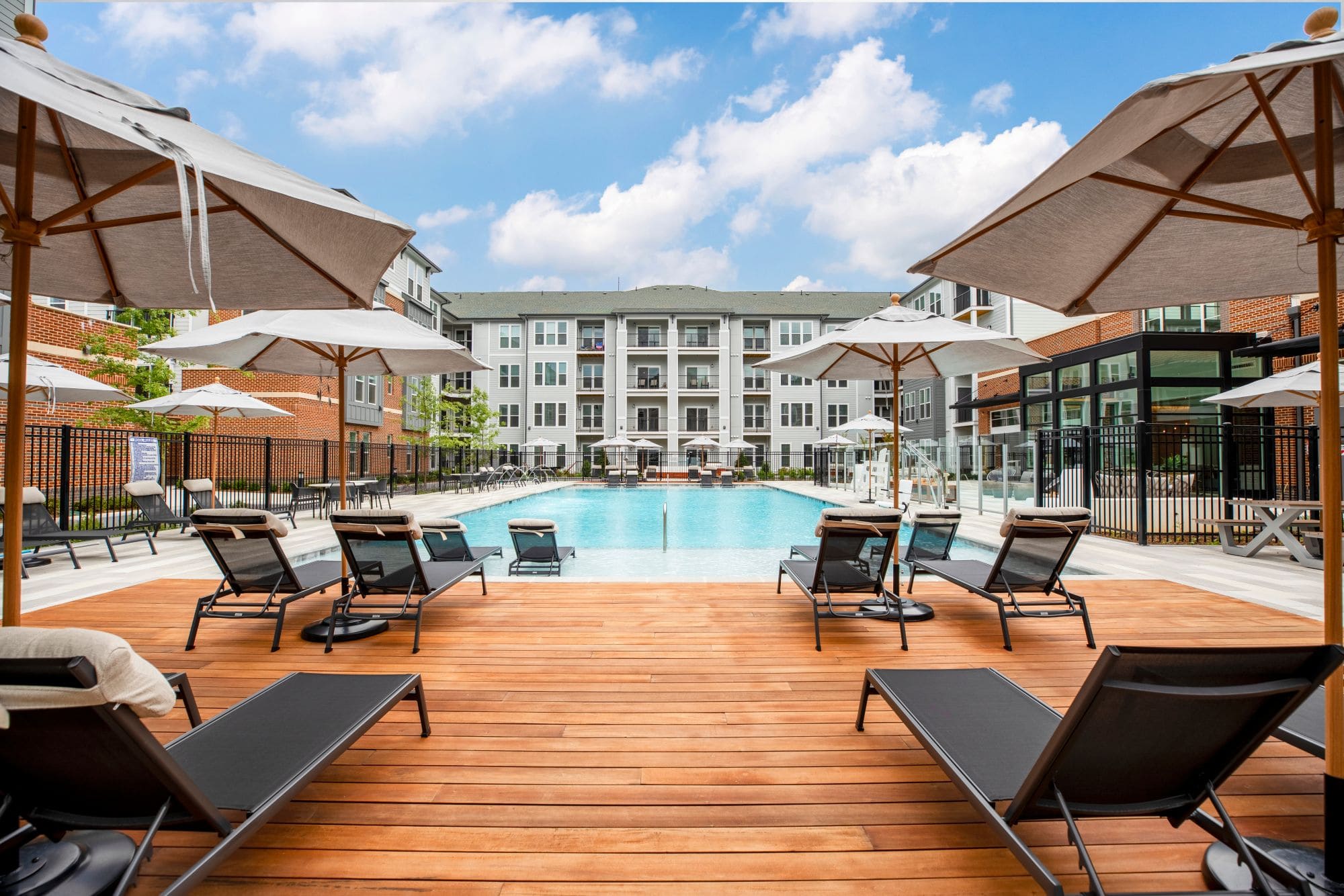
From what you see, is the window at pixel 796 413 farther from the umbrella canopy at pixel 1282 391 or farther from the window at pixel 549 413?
the umbrella canopy at pixel 1282 391

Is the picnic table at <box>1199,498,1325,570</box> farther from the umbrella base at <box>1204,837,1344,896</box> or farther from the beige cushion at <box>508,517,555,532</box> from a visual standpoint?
the beige cushion at <box>508,517,555,532</box>

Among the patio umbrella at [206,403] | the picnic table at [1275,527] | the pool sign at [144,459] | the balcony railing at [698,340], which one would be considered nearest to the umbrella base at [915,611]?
the picnic table at [1275,527]

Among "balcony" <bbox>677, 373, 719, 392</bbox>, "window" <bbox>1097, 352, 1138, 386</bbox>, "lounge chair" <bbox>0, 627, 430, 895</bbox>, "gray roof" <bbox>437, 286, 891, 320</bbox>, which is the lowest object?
"lounge chair" <bbox>0, 627, 430, 895</bbox>

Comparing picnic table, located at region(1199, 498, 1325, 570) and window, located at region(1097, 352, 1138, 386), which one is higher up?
window, located at region(1097, 352, 1138, 386)

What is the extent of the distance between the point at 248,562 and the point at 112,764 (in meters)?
3.15

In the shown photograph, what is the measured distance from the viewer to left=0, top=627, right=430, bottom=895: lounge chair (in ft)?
4.77

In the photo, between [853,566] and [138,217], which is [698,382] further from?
[138,217]

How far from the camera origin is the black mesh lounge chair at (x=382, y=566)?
168 inches

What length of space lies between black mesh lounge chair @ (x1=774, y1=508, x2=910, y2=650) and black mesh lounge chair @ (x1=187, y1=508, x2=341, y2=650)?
374cm

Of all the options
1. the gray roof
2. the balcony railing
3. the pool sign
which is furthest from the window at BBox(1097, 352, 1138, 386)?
the balcony railing

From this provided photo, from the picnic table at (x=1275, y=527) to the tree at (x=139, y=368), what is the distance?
60.5 feet

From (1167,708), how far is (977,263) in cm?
228

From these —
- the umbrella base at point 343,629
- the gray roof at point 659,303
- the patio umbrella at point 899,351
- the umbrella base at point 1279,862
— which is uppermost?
the gray roof at point 659,303

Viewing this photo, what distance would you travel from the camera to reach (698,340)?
1555 inches
